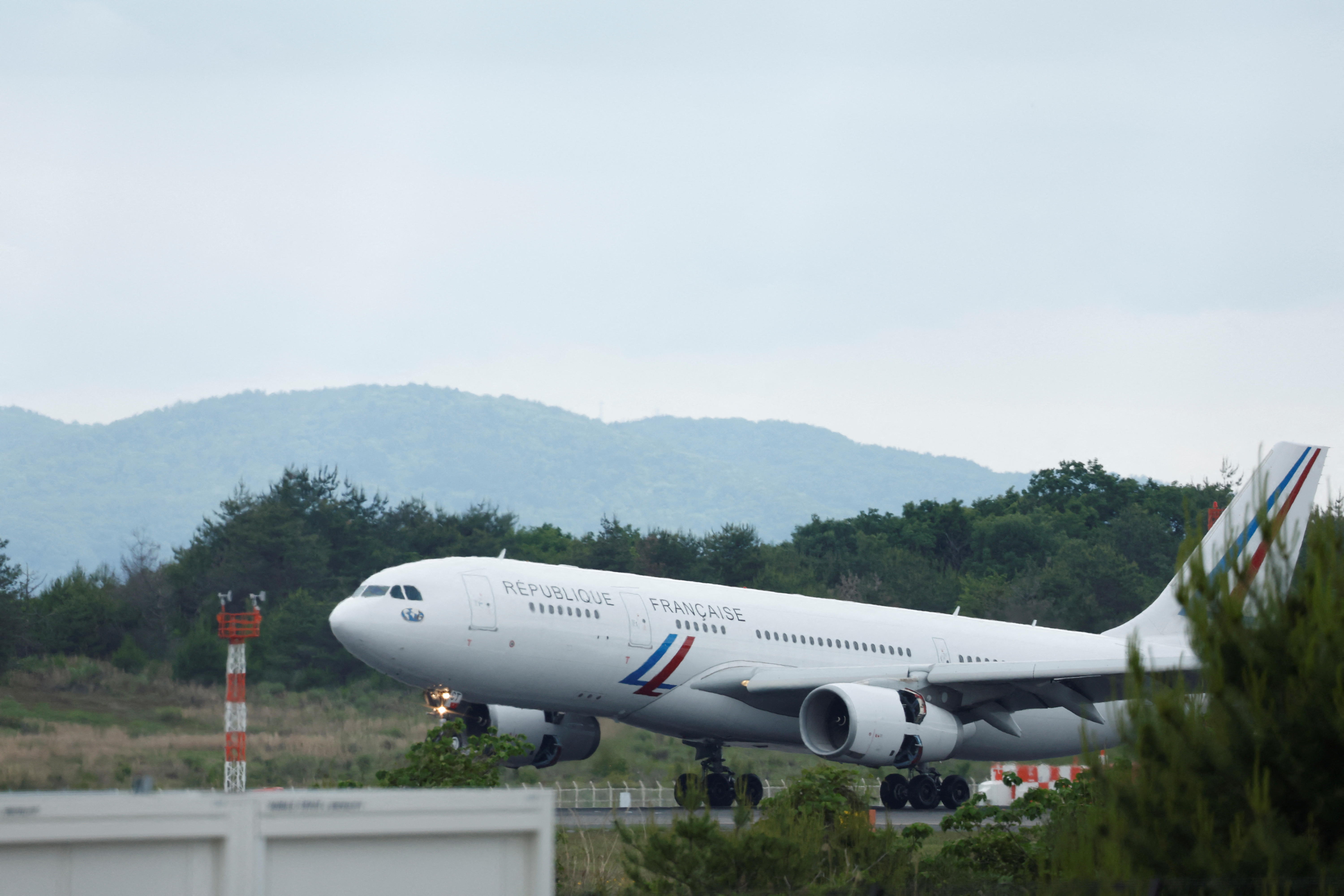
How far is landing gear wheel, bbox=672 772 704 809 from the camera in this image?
1436cm

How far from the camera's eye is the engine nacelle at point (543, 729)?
96.0ft

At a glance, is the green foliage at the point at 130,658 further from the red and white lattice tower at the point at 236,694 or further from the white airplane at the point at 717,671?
the white airplane at the point at 717,671

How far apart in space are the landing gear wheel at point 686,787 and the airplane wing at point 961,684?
1883mm

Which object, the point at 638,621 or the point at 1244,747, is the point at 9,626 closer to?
the point at 638,621

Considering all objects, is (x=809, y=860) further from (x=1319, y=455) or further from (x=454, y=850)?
(x=1319, y=455)

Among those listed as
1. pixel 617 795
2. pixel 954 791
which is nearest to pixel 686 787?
pixel 954 791

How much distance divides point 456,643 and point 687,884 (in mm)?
11481

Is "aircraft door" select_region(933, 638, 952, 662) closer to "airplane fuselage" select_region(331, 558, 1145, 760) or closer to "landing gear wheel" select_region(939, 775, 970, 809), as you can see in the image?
"airplane fuselage" select_region(331, 558, 1145, 760)

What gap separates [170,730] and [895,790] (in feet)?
74.2

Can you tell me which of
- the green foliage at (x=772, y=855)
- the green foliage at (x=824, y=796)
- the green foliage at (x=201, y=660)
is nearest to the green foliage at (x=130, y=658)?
the green foliage at (x=201, y=660)

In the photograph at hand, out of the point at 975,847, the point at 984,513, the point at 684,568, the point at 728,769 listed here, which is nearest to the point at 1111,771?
the point at 975,847

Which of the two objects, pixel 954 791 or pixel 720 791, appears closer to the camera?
pixel 720 791

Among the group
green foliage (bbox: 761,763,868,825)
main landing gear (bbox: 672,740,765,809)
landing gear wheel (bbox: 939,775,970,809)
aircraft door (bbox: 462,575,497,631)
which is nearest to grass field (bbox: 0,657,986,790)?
main landing gear (bbox: 672,740,765,809)

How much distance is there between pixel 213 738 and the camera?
40.5 metres
